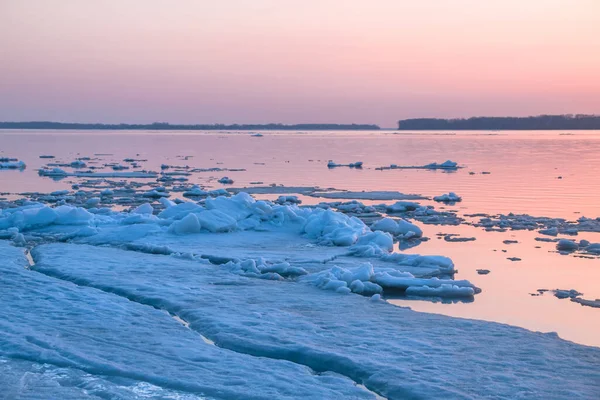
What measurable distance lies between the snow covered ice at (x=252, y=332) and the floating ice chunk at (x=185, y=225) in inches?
46.1

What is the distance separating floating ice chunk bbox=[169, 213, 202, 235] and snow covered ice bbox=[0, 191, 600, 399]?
3.84ft

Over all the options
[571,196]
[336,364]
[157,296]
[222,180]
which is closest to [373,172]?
[222,180]

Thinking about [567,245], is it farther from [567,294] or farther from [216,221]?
[216,221]

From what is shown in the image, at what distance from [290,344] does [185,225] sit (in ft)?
23.2

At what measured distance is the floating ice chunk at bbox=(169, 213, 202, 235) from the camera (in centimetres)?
1248

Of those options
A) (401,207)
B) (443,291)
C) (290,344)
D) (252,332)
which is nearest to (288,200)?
(401,207)

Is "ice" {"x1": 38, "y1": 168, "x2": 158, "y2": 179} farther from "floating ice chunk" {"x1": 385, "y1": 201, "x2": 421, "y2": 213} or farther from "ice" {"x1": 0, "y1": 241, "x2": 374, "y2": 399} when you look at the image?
"ice" {"x1": 0, "y1": 241, "x2": 374, "y2": 399}

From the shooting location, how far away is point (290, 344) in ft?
19.0

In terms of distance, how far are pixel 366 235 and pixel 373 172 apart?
20.0 metres

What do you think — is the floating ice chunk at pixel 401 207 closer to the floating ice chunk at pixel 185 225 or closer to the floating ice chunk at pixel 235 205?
the floating ice chunk at pixel 235 205

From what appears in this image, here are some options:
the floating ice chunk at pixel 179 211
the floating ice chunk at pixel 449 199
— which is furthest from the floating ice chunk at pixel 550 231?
the floating ice chunk at pixel 179 211

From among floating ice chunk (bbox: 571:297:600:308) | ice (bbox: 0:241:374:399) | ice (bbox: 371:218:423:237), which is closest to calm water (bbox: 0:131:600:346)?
floating ice chunk (bbox: 571:297:600:308)

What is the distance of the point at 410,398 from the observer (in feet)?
15.5

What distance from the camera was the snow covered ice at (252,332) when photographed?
488 cm
